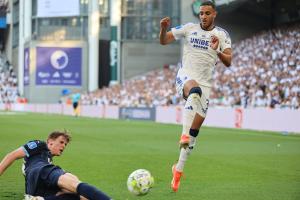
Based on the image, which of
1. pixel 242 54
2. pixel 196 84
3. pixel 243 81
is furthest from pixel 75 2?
pixel 196 84

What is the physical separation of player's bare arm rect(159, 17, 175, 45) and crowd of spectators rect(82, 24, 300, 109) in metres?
19.8

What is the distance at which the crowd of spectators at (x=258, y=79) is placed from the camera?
33875mm

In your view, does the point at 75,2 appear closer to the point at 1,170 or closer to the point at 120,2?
the point at 120,2

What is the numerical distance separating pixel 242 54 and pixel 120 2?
29.5 metres

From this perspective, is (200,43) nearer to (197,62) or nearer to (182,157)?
(197,62)

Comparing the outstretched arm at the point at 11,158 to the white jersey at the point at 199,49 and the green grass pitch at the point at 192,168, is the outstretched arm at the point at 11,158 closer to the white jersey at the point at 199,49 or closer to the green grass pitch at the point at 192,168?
the green grass pitch at the point at 192,168

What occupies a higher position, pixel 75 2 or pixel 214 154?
pixel 75 2

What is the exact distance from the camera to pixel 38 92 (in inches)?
3054

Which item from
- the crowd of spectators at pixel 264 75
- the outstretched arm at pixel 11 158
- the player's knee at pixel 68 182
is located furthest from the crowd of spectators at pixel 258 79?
the player's knee at pixel 68 182

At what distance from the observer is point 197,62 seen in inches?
420

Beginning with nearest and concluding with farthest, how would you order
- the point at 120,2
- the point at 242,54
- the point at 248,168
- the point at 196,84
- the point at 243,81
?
1. the point at 196,84
2. the point at 248,168
3. the point at 243,81
4. the point at 242,54
5. the point at 120,2

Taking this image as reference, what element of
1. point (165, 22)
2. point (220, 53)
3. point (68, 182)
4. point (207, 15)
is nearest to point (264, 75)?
point (207, 15)

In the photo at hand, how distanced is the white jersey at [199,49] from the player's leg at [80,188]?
3743 mm

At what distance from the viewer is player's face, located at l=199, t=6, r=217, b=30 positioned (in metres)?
10.4
